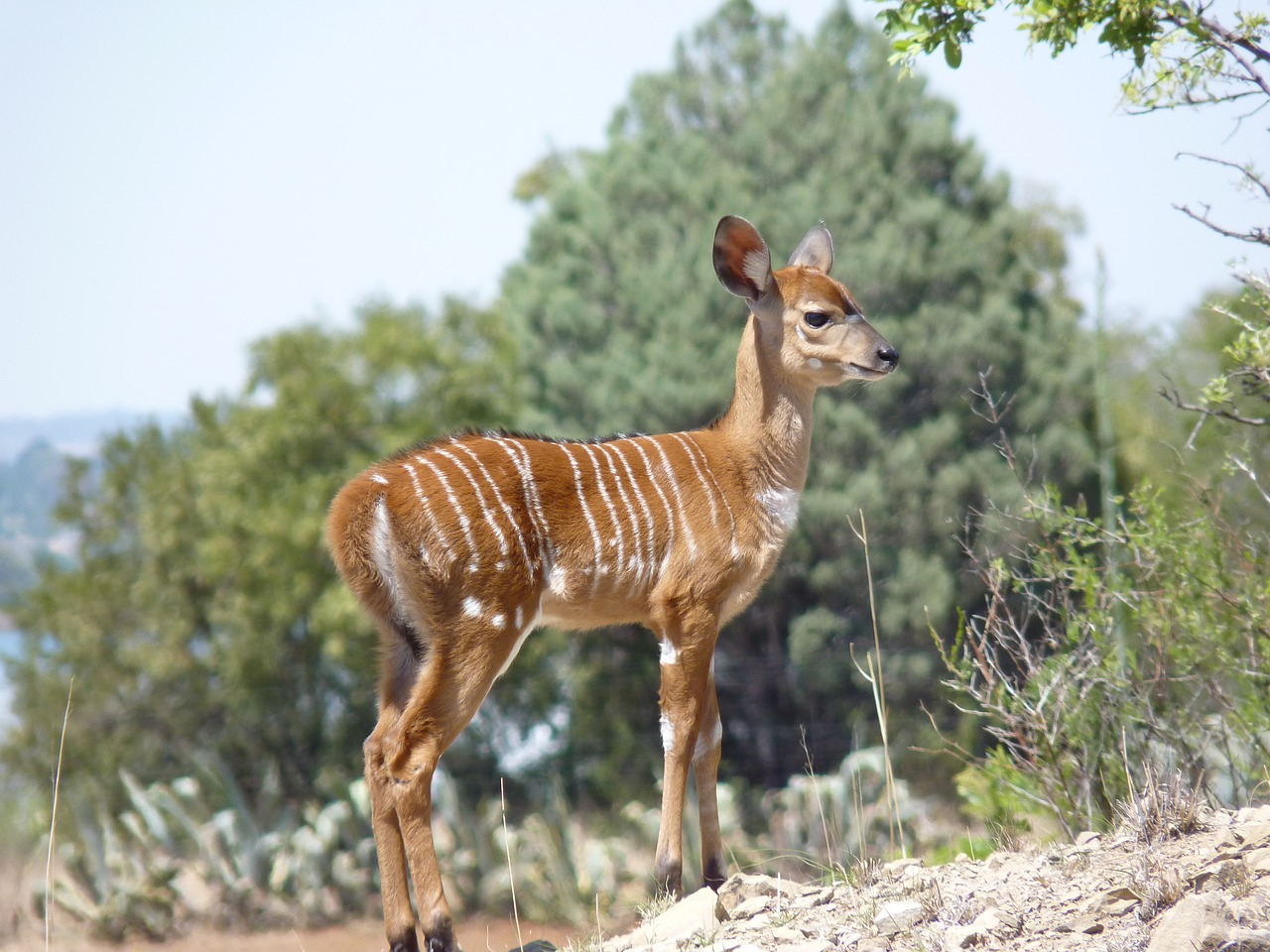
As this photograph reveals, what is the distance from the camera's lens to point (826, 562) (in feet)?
47.2

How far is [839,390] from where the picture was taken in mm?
14953

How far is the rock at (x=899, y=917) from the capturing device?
4.32m

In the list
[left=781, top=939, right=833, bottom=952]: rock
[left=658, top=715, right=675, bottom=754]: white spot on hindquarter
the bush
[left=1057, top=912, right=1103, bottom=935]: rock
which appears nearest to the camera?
[left=1057, top=912, right=1103, bottom=935]: rock

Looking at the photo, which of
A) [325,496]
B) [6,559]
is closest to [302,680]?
[325,496]

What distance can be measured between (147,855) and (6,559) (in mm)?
5572

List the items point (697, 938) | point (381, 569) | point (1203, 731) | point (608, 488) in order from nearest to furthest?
point (697, 938) → point (381, 569) → point (608, 488) → point (1203, 731)

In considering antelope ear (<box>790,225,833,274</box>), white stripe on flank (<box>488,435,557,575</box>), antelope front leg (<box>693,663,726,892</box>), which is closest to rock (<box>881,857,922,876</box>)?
antelope front leg (<box>693,663,726,892</box>)

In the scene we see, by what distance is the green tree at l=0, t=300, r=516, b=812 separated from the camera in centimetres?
A: 1390

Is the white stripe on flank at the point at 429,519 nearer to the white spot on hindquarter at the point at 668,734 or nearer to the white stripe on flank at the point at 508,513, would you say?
the white stripe on flank at the point at 508,513

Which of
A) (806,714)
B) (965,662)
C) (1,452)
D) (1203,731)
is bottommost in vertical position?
(806,714)

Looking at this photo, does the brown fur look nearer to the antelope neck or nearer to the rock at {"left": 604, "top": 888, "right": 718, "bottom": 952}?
the antelope neck

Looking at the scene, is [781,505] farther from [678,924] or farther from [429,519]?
[678,924]

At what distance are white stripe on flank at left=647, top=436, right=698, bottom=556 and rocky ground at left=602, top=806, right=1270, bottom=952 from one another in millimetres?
1374

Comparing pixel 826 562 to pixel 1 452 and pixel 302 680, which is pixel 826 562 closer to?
pixel 302 680
